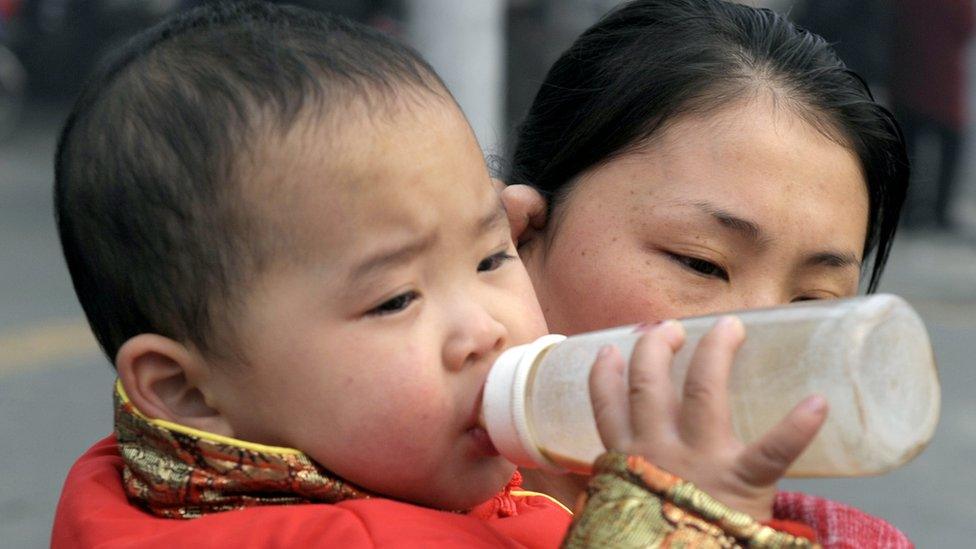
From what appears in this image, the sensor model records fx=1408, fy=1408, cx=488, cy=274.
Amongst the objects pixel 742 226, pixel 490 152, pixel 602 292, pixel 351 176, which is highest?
pixel 351 176

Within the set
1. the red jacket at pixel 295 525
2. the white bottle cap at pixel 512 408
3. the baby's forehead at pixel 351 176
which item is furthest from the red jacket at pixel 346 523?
the baby's forehead at pixel 351 176

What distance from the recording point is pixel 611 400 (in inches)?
57.0

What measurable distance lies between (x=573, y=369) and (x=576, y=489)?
2.05 ft

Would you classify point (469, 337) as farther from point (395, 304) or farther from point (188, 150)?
point (188, 150)

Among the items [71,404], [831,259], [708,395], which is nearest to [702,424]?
[708,395]

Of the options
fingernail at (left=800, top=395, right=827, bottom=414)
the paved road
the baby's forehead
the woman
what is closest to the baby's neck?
the woman

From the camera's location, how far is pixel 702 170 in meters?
2.07

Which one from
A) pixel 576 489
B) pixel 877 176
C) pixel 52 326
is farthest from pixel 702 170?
pixel 52 326

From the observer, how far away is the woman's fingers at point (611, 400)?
1438 millimetres

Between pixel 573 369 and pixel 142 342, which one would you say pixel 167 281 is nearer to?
pixel 142 342

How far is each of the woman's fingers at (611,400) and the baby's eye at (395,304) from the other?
0.25 m

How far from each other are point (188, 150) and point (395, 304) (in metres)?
0.30

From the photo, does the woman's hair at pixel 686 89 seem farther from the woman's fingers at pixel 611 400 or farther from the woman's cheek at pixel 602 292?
the woman's fingers at pixel 611 400

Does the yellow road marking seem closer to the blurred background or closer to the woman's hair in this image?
the blurred background
